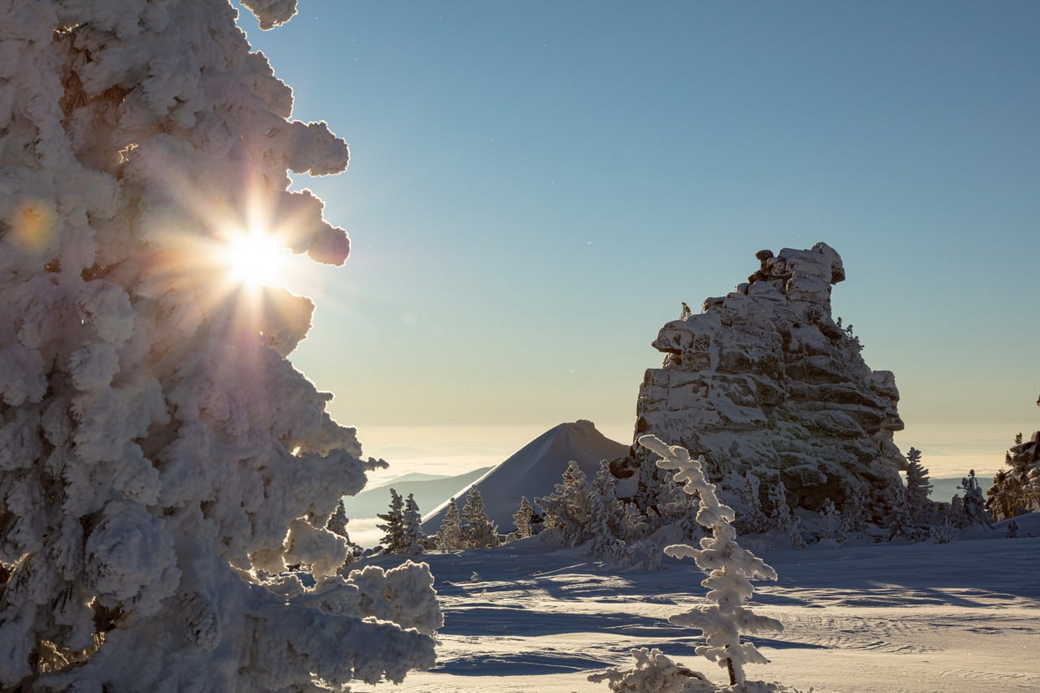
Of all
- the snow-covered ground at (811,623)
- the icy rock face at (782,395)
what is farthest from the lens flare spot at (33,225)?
the icy rock face at (782,395)

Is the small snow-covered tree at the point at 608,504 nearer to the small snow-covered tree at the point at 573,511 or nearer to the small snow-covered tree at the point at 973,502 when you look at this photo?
the small snow-covered tree at the point at 573,511

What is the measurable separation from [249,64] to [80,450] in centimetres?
366

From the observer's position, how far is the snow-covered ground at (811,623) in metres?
10.3

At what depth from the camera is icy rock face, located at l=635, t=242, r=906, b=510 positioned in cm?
5525

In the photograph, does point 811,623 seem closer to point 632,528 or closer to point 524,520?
point 632,528

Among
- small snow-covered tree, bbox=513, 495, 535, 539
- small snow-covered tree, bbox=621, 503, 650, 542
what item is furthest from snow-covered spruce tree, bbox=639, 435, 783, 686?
small snow-covered tree, bbox=513, 495, 535, 539

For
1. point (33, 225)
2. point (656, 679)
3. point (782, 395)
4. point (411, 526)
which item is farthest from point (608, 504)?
point (33, 225)

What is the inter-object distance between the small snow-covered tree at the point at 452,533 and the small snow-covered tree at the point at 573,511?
13806 millimetres

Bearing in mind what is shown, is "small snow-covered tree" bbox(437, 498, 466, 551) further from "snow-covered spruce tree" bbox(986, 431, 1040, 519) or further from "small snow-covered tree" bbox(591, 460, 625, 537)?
"snow-covered spruce tree" bbox(986, 431, 1040, 519)

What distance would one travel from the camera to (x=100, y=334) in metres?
5.19

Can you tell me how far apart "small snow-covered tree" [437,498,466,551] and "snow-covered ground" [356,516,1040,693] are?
24696mm

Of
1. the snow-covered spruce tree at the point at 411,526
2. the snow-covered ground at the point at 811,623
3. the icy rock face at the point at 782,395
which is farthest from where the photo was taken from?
the icy rock face at the point at 782,395

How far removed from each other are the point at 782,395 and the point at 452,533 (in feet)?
89.6

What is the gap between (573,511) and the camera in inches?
1682
